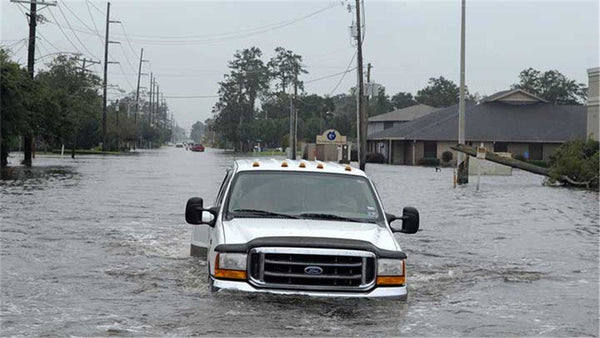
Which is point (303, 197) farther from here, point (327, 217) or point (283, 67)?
point (283, 67)

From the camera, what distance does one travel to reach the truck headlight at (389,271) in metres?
8.09

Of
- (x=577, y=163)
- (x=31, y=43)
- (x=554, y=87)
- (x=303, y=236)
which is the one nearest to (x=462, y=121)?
(x=577, y=163)

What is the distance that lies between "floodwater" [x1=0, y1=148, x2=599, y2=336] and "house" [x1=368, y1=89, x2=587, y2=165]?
1793 inches

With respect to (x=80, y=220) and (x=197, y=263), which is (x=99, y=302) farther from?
(x=80, y=220)

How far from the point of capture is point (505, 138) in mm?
67875

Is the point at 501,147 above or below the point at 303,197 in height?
above

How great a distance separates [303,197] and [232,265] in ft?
5.58

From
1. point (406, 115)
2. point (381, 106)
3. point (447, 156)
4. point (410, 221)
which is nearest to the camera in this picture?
point (410, 221)

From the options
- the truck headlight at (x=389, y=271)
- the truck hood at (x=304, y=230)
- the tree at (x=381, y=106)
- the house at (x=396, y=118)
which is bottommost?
the truck headlight at (x=389, y=271)

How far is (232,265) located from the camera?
8.05 metres

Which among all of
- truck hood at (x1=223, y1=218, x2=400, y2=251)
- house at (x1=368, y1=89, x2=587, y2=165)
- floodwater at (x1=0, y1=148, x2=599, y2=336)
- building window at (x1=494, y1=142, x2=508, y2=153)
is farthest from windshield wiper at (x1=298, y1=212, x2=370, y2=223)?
building window at (x1=494, y1=142, x2=508, y2=153)

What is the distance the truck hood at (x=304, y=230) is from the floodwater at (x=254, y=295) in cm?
59

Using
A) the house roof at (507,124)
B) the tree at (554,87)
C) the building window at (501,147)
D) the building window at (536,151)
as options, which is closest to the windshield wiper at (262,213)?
the house roof at (507,124)

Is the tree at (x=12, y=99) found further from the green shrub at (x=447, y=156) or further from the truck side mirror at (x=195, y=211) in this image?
the green shrub at (x=447, y=156)
